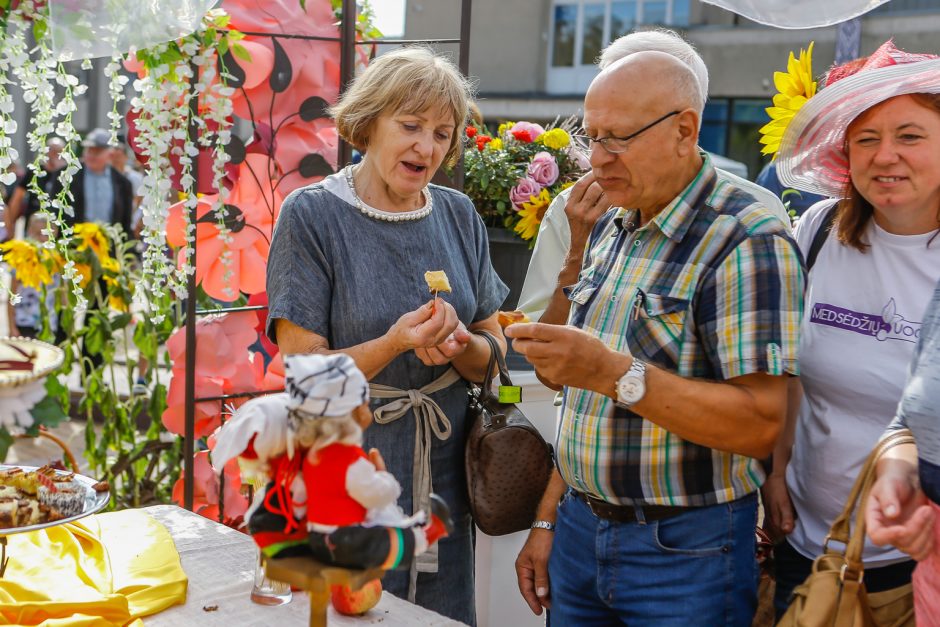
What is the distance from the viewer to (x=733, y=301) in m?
1.52

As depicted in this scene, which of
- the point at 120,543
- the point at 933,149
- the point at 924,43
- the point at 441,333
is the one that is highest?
the point at 924,43

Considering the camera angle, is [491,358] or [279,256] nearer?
[279,256]

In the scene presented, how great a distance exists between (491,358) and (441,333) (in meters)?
0.30

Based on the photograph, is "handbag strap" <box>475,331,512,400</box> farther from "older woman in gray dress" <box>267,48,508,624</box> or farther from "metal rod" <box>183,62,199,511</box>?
"metal rod" <box>183,62,199,511</box>

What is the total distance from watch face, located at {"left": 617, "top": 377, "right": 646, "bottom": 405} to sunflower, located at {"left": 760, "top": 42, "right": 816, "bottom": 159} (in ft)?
2.67

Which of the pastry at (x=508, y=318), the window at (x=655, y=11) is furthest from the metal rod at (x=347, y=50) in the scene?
the window at (x=655, y=11)

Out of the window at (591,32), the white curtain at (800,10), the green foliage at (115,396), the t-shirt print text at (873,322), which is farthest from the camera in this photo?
the window at (591,32)

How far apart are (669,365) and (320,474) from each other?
715 millimetres

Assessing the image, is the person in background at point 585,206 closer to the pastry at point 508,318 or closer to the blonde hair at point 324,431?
the pastry at point 508,318

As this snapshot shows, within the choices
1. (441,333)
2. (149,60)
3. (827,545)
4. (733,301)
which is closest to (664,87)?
(733,301)

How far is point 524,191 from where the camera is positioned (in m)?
3.02

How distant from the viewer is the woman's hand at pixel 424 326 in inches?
73.9

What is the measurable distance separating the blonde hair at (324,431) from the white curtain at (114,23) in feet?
4.51

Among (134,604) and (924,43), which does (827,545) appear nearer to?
(134,604)
